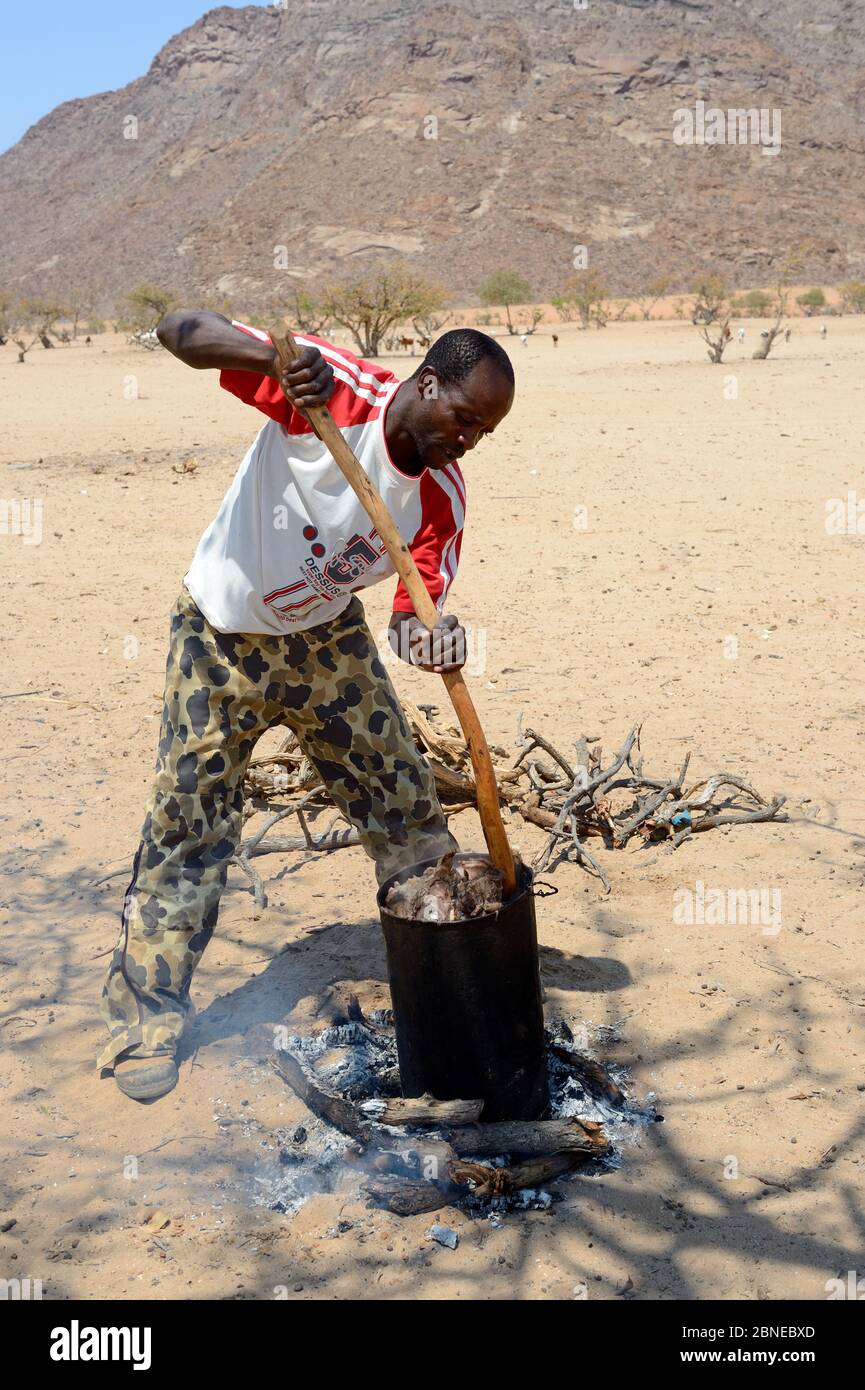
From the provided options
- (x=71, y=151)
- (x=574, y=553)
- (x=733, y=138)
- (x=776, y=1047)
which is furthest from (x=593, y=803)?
(x=71, y=151)

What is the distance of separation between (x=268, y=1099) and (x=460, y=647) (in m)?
1.18

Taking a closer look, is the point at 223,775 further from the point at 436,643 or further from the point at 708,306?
the point at 708,306

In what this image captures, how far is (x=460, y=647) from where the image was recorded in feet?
7.66

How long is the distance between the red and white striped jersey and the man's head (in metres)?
0.08

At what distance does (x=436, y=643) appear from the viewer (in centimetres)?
234

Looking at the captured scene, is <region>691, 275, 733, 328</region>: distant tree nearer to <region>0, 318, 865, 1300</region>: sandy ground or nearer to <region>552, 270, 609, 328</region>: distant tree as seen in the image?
<region>552, 270, 609, 328</region>: distant tree

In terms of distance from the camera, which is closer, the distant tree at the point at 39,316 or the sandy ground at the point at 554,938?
the sandy ground at the point at 554,938

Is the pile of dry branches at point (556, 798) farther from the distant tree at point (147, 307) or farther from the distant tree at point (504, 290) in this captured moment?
the distant tree at point (504, 290)

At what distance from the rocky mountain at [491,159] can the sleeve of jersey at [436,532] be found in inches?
1938

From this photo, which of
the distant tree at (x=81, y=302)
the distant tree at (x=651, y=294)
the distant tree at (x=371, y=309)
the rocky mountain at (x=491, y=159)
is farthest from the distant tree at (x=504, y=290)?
the distant tree at (x=81, y=302)

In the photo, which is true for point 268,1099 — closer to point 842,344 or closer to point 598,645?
point 598,645

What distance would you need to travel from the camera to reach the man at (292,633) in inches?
92.1

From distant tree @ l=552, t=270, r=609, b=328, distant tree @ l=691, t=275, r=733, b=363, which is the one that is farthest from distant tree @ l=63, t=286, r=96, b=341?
distant tree @ l=691, t=275, r=733, b=363

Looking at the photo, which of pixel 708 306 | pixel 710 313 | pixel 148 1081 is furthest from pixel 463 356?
pixel 710 313
